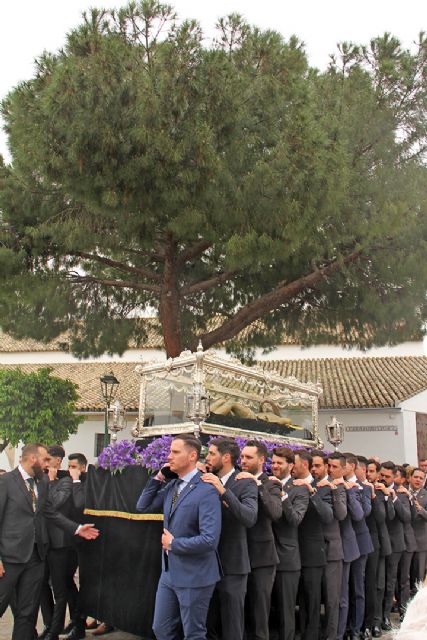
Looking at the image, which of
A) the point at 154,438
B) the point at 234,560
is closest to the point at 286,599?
the point at 234,560

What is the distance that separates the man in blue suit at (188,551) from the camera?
15.3 feet

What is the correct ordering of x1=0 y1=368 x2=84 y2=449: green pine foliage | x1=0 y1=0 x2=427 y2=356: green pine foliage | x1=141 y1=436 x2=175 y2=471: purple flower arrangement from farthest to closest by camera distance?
1. x1=0 y1=368 x2=84 y2=449: green pine foliage
2. x1=0 y1=0 x2=427 y2=356: green pine foliage
3. x1=141 y1=436 x2=175 y2=471: purple flower arrangement

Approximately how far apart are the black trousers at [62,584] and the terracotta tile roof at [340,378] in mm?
15029

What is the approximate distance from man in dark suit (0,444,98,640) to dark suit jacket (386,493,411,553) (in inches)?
165

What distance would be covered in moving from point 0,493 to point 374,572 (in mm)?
4290

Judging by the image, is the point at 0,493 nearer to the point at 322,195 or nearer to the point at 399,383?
the point at 322,195

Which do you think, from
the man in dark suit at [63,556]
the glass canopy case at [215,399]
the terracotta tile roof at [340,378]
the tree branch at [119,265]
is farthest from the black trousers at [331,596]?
the terracotta tile roof at [340,378]

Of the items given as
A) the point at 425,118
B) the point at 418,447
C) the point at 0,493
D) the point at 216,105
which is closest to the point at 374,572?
the point at 0,493

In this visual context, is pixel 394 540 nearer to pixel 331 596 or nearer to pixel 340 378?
pixel 331 596

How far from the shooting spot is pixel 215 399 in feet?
31.2

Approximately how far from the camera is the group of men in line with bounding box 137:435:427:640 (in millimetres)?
4781

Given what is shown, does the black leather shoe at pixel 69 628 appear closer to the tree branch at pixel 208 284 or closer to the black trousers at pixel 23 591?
the black trousers at pixel 23 591

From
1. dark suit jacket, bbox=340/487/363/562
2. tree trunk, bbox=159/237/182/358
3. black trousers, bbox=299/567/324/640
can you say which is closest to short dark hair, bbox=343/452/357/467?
dark suit jacket, bbox=340/487/363/562

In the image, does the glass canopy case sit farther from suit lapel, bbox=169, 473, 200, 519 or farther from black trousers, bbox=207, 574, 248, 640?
suit lapel, bbox=169, 473, 200, 519
